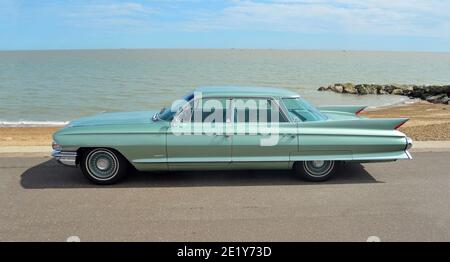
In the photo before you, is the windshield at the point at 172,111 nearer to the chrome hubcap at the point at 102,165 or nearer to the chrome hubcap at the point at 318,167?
the chrome hubcap at the point at 102,165

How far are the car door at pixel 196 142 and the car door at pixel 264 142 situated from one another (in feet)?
0.51

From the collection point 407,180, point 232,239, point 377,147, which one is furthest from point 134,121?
point 407,180

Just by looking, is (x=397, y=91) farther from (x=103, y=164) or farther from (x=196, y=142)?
(x=103, y=164)

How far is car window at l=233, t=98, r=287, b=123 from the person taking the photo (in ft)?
20.8

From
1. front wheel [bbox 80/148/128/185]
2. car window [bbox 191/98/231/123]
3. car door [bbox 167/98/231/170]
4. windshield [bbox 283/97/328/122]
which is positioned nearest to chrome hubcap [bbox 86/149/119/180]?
front wheel [bbox 80/148/128/185]

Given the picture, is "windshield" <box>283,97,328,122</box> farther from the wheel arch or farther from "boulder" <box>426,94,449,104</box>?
"boulder" <box>426,94,449,104</box>

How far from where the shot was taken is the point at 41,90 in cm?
3959

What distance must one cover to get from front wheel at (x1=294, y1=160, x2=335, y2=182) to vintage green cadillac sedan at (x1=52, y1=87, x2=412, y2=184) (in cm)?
1

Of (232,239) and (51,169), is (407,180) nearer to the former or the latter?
(232,239)

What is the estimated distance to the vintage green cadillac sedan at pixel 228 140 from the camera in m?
6.13

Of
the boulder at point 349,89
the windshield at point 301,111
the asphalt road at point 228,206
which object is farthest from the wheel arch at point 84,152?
the boulder at point 349,89

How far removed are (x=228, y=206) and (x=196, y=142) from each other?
1.12 m

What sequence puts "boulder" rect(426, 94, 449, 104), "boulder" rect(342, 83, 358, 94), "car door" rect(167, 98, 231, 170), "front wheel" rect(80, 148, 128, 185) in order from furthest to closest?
"boulder" rect(342, 83, 358, 94), "boulder" rect(426, 94, 449, 104), "front wheel" rect(80, 148, 128, 185), "car door" rect(167, 98, 231, 170)
